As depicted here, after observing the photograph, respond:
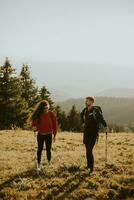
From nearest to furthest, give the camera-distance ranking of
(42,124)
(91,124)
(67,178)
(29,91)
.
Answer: (67,178) → (91,124) → (42,124) → (29,91)

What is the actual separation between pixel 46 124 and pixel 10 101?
3621cm

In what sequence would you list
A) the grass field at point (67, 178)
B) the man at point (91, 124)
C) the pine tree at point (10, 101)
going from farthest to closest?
the pine tree at point (10, 101) → the man at point (91, 124) → the grass field at point (67, 178)

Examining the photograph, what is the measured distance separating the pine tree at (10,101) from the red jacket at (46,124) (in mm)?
34451

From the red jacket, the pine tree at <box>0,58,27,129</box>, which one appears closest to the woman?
the red jacket

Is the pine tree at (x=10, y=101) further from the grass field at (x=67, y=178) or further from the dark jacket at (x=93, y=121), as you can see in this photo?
the dark jacket at (x=93, y=121)

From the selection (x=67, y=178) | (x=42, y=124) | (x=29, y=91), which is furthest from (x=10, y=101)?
(x=67, y=178)

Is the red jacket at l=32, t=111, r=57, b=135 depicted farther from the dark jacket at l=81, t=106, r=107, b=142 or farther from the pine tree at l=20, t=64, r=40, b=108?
the pine tree at l=20, t=64, r=40, b=108

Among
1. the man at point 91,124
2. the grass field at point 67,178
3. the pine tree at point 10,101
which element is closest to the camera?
the grass field at point 67,178

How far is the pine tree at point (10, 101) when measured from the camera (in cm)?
4900

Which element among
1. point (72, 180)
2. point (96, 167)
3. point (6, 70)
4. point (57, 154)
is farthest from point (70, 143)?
point (6, 70)

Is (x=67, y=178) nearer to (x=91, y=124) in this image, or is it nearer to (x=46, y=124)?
(x=91, y=124)

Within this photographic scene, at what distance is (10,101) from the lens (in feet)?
162

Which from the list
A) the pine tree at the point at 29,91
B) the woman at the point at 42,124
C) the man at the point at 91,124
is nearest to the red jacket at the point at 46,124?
the woman at the point at 42,124

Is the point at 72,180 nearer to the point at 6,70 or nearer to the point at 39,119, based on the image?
the point at 39,119
